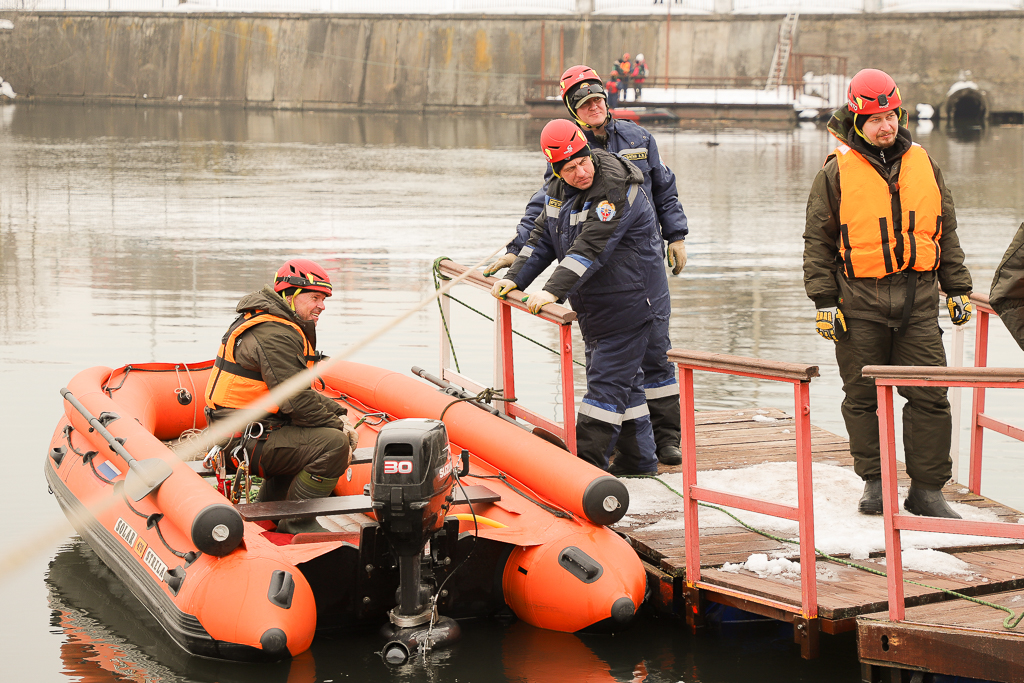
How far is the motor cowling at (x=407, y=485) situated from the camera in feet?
14.1

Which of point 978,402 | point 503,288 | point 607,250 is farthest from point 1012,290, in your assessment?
point 503,288

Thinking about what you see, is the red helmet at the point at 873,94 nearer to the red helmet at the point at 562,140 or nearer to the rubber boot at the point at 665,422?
the red helmet at the point at 562,140

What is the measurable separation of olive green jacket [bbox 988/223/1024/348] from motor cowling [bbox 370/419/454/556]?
1.97 m

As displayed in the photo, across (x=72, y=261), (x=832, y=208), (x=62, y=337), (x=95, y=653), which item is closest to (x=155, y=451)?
(x=95, y=653)

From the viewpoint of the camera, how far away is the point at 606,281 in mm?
5379

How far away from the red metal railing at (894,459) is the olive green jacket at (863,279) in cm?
92

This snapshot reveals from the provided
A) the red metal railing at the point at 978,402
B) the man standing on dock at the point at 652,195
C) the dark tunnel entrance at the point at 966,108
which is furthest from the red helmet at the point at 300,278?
the dark tunnel entrance at the point at 966,108

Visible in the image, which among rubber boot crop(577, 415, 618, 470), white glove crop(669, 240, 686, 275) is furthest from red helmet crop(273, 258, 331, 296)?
white glove crop(669, 240, 686, 275)

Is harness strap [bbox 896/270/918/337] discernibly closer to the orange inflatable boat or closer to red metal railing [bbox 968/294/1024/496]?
red metal railing [bbox 968/294/1024/496]

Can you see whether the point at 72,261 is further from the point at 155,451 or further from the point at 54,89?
the point at 54,89

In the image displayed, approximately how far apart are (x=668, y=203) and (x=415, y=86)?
35.9 m

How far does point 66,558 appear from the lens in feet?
18.4

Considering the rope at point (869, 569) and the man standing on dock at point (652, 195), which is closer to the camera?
the rope at point (869, 569)

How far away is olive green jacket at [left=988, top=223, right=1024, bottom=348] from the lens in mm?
3924
